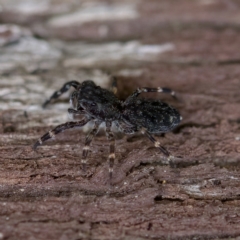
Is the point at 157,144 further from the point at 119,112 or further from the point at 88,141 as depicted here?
the point at 88,141

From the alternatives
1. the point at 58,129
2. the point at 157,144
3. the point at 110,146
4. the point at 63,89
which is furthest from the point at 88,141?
the point at 63,89

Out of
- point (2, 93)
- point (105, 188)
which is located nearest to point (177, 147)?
point (105, 188)

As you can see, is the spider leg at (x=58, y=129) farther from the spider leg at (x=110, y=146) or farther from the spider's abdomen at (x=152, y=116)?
the spider's abdomen at (x=152, y=116)

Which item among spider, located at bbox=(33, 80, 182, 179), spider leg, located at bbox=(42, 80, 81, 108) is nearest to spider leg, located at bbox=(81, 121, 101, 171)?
spider, located at bbox=(33, 80, 182, 179)

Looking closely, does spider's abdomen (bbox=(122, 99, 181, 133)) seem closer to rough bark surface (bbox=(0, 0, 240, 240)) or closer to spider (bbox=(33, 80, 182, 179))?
spider (bbox=(33, 80, 182, 179))

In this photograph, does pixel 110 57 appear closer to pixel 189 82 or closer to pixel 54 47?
pixel 54 47

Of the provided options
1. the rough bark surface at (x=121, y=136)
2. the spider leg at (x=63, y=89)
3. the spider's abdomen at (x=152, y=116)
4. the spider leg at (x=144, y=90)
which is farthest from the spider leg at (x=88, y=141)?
the spider leg at (x=63, y=89)
